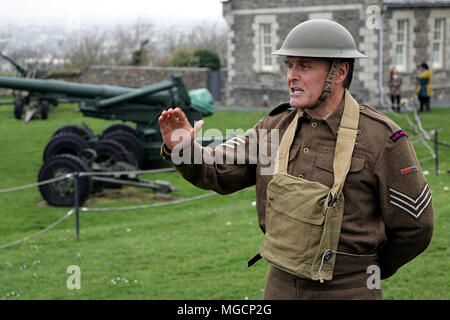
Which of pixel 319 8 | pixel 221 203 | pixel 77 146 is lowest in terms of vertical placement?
pixel 221 203

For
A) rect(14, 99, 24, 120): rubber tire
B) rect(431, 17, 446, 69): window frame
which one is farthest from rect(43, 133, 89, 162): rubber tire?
rect(431, 17, 446, 69): window frame

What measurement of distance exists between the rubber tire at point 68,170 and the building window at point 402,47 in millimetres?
15222

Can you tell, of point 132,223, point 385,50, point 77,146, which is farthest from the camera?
point 385,50

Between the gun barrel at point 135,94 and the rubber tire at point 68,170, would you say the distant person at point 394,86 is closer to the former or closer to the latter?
the gun barrel at point 135,94

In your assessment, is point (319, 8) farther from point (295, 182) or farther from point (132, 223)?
point (295, 182)

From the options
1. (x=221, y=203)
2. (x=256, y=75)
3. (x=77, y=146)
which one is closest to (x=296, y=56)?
(x=221, y=203)

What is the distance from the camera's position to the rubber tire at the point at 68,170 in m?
11.0

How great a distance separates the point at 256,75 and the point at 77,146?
47.8 feet

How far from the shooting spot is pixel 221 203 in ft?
37.2

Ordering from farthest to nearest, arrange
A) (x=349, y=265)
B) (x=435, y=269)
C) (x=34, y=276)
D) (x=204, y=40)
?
(x=204, y=40)
(x=34, y=276)
(x=435, y=269)
(x=349, y=265)

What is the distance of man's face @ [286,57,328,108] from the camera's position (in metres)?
3.10

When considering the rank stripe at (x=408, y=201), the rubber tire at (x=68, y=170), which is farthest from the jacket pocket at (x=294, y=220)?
the rubber tire at (x=68, y=170)

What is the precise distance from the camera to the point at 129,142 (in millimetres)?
13492

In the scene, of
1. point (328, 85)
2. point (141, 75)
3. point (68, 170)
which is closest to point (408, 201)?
point (328, 85)
